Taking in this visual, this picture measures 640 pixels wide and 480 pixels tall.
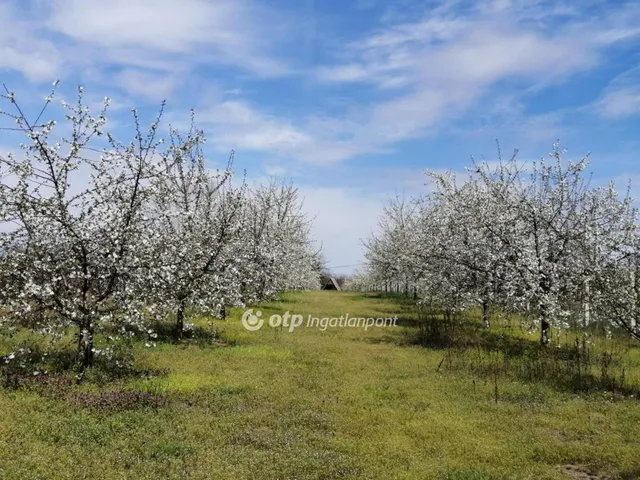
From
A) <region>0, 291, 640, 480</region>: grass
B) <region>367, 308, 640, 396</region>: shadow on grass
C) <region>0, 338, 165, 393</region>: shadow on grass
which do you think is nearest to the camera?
<region>0, 291, 640, 480</region>: grass

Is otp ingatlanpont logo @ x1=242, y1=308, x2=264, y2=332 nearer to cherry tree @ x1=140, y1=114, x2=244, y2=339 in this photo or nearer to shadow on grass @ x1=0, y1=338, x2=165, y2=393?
cherry tree @ x1=140, y1=114, x2=244, y2=339

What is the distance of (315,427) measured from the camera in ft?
35.4

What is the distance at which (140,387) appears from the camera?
509 inches

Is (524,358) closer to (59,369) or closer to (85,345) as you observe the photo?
(85,345)

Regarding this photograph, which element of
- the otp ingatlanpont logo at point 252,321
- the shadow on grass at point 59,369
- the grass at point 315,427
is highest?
the otp ingatlanpont logo at point 252,321

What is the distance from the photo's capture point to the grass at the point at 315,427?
858 centimetres

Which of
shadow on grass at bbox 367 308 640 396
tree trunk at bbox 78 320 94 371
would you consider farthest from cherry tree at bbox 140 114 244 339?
shadow on grass at bbox 367 308 640 396

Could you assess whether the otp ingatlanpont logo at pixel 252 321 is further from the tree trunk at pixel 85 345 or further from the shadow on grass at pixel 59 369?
the tree trunk at pixel 85 345

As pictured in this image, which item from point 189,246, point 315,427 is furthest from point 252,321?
point 315,427

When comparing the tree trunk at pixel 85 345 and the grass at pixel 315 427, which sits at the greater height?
the tree trunk at pixel 85 345

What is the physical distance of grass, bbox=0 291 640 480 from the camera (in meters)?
8.58

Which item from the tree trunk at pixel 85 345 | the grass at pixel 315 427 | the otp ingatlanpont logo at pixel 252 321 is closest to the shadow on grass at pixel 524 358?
the grass at pixel 315 427

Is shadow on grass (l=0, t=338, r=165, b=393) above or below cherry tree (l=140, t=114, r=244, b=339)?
below

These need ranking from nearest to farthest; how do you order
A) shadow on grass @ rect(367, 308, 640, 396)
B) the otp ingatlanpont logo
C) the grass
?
the grass, shadow on grass @ rect(367, 308, 640, 396), the otp ingatlanpont logo
